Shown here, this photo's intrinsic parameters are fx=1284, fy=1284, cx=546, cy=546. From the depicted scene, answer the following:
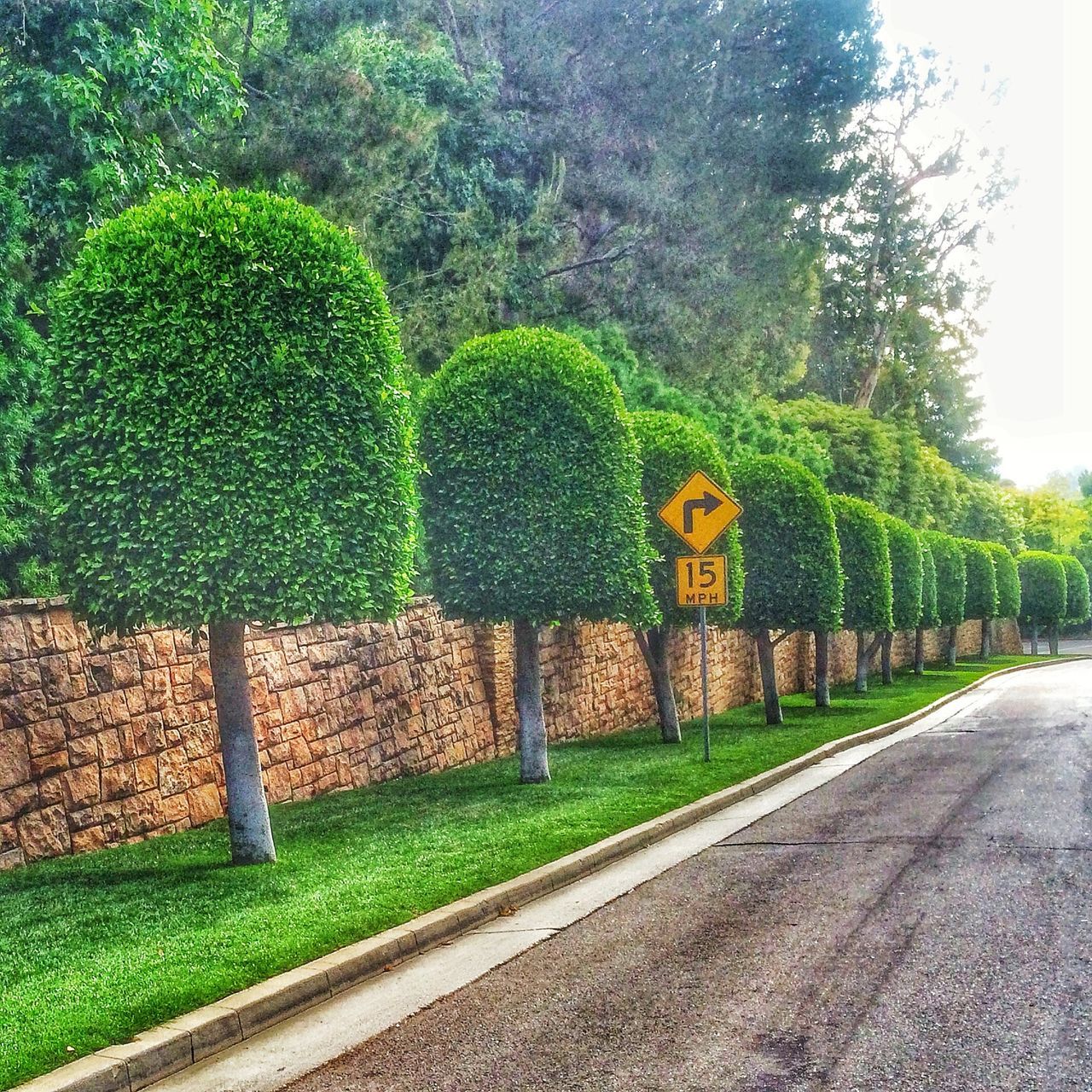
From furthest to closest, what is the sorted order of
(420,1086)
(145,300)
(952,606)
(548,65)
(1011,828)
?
(952,606) < (548,65) < (1011,828) < (145,300) < (420,1086)

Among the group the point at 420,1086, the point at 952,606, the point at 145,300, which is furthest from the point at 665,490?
the point at 952,606

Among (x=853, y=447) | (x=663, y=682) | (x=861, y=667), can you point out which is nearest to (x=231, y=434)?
(x=663, y=682)

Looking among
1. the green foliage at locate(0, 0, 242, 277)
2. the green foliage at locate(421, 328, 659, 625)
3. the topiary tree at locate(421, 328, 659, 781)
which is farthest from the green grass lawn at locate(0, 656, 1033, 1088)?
the green foliage at locate(0, 0, 242, 277)

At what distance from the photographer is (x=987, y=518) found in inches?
2687

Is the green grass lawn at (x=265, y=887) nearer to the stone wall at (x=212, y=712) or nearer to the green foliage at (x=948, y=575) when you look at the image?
the stone wall at (x=212, y=712)

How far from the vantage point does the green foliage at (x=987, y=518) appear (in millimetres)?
65750

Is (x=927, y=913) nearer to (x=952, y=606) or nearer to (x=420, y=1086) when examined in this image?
(x=420, y=1086)

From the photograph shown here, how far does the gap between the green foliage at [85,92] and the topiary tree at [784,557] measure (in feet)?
50.6

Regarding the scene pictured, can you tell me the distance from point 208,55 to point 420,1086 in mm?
12002

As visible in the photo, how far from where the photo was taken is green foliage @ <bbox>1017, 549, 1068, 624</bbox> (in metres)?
76.3

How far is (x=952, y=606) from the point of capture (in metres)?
53.0

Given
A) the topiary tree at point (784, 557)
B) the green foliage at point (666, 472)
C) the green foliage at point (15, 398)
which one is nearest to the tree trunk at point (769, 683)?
the topiary tree at point (784, 557)

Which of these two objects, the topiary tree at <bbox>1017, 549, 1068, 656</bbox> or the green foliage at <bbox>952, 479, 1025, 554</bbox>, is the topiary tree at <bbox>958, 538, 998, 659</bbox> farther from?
the topiary tree at <bbox>1017, 549, 1068, 656</bbox>

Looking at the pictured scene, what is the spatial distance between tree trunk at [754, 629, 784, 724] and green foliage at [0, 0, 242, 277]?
51.7 ft
